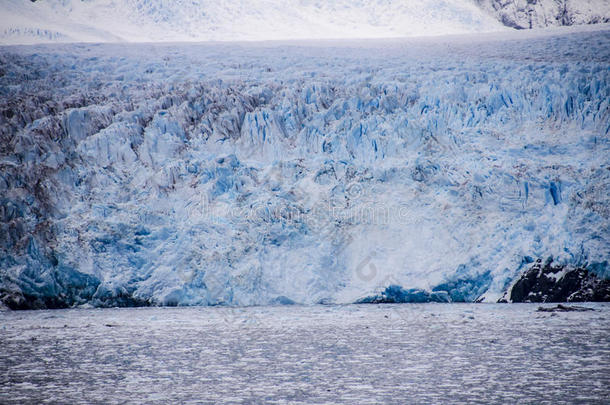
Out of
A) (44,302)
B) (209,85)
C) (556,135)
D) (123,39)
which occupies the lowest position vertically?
(44,302)

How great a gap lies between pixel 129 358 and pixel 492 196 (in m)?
4.11

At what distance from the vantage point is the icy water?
337cm

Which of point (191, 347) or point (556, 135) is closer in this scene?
point (191, 347)

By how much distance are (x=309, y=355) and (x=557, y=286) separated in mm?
3176

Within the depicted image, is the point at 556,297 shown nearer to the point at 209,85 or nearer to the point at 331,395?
the point at 331,395

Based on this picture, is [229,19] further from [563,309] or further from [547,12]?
[563,309]

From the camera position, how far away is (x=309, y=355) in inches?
169

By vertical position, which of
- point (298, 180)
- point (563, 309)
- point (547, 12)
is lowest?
point (563, 309)

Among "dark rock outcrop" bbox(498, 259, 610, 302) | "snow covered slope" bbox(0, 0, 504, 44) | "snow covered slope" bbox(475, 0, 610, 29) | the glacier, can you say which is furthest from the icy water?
"snow covered slope" bbox(475, 0, 610, 29)

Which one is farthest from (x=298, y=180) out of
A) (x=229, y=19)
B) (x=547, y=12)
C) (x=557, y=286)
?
(x=547, y=12)

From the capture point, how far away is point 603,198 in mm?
6422

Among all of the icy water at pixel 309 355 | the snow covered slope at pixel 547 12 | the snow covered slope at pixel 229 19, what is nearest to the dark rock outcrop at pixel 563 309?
the icy water at pixel 309 355

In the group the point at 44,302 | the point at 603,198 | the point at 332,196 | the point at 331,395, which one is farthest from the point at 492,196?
the point at 44,302

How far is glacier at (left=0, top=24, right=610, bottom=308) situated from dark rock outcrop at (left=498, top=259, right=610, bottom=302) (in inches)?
4.3
